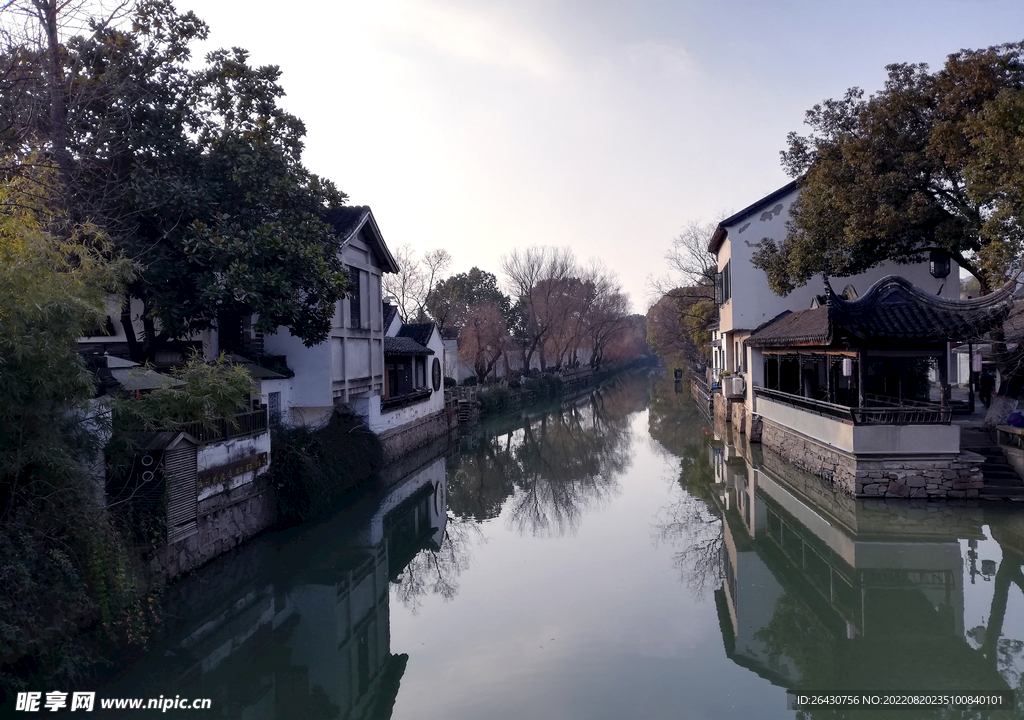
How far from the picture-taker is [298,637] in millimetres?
8203

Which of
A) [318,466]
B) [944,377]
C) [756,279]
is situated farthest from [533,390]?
[944,377]

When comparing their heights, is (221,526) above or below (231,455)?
below

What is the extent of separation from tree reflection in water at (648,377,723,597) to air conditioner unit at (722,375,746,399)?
1586 millimetres

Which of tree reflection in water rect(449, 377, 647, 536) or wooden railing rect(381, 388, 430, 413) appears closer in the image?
tree reflection in water rect(449, 377, 647, 536)

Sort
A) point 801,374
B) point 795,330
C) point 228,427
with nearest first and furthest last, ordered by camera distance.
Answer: point 228,427 → point 795,330 → point 801,374

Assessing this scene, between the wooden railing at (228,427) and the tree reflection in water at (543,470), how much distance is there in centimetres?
493

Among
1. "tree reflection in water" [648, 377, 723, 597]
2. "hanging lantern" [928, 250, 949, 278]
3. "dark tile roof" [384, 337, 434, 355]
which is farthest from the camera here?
"dark tile roof" [384, 337, 434, 355]

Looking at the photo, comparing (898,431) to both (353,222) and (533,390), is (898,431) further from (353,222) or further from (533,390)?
(533,390)

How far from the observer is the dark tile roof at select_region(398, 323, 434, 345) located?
2511 centimetres

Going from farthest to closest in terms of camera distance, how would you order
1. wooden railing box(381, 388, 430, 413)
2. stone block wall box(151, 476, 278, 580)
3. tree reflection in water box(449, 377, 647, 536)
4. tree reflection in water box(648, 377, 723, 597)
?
wooden railing box(381, 388, 430, 413) < tree reflection in water box(449, 377, 647, 536) < tree reflection in water box(648, 377, 723, 597) < stone block wall box(151, 476, 278, 580)

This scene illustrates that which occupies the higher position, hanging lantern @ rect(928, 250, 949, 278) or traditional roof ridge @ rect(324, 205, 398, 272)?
traditional roof ridge @ rect(324, 205, 398, 272)

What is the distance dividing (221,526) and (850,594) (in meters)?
8.40

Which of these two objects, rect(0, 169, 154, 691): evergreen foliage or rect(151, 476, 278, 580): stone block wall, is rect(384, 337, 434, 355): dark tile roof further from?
rect(0, 169, 154, 691): evergreen foliage

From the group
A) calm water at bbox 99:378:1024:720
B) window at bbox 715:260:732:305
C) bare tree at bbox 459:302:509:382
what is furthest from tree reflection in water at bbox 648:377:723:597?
bare tree at bbox 459:302:509:382
